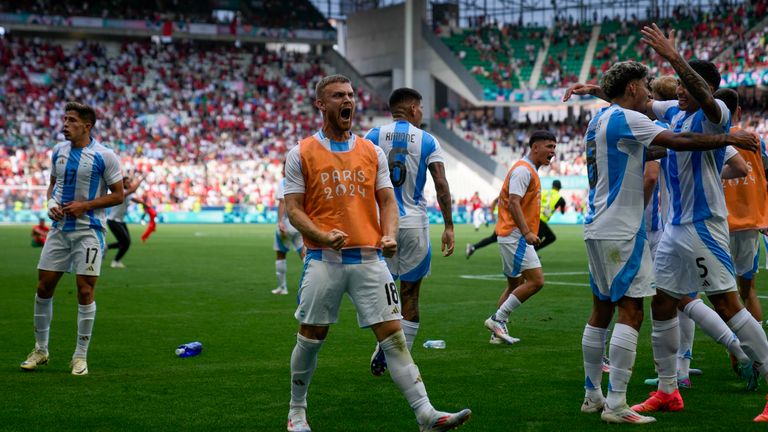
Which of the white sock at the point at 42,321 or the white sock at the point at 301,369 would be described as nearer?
the white sock at the point at 301,369

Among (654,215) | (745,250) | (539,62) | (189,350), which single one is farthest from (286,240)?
(539,62)

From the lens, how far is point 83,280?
354 inches

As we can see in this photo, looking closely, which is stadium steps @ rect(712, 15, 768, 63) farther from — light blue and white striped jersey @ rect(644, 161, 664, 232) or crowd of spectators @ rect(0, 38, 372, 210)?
light blue and white striped jersey @ rect(644, 161, 664, 232)

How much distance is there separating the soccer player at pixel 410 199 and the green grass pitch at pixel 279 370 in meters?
0.78

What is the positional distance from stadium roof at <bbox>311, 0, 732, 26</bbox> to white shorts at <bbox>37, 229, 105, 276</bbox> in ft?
197

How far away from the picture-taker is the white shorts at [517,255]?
11070 mm

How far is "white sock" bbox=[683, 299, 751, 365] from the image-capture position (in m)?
7.14

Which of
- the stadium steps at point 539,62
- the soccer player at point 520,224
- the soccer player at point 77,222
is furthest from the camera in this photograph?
the stadium steps at point 539,62

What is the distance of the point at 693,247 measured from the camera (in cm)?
681

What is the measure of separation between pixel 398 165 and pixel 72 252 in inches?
125

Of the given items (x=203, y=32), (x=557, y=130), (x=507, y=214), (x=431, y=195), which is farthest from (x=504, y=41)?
(x=507, y=214)

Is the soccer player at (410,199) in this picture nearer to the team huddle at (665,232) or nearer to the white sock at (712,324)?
the team huddle at (665,232)

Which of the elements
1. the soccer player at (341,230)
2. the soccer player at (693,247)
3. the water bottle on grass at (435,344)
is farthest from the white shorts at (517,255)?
the soccer player at (341,230)

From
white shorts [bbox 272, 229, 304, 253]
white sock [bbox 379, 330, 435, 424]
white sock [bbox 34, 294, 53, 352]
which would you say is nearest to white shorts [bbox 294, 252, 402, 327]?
white sock [bbox 379, 330, 435, 424]
